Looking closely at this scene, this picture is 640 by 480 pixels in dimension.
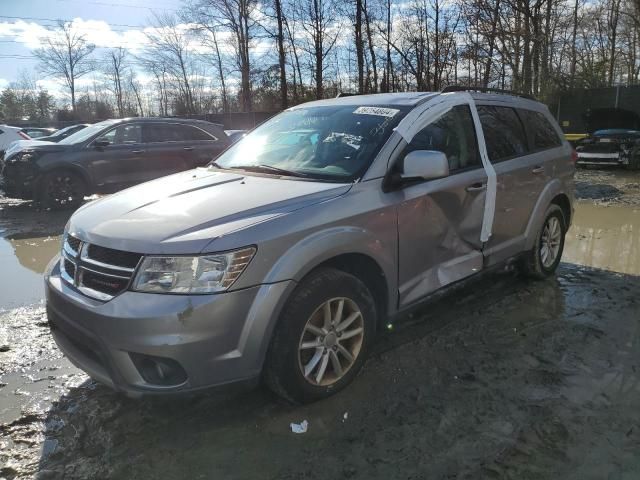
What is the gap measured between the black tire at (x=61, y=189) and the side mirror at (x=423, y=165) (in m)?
8.55

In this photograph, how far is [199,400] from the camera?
3025mm

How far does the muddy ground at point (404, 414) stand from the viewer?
2471 mm

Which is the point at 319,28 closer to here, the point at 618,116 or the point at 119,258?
the point at 618,116

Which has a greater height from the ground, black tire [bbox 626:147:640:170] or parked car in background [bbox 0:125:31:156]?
parked car in background [bbox 0:125:31:156]

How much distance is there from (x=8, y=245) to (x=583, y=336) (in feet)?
24.8

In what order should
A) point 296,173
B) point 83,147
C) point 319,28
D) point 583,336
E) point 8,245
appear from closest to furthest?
point 296,173
point 583,336
point 8,245
point 83,147
point 319,28

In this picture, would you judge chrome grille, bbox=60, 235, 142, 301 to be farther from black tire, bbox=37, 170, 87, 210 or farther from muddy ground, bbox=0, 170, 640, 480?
black tire, bbox=37, 170, 87, 210

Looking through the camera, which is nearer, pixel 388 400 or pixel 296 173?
pixel 388 400

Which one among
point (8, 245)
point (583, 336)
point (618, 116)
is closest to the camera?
point (583, 336)

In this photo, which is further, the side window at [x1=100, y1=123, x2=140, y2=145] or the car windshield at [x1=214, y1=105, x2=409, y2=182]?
the side window at [x1=100, y1=123, x2=140, y2=145]

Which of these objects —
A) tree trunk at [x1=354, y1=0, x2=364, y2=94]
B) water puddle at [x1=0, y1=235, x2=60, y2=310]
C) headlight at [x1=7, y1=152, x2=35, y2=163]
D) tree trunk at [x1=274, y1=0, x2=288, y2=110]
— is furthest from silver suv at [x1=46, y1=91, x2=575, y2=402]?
tree trunk at [x1=274, y1=0, x2=288, y2=110]

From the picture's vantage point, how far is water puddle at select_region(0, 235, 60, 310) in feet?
16.7

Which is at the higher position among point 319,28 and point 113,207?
point 319,28

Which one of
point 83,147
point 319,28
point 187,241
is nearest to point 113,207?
point 187,241
